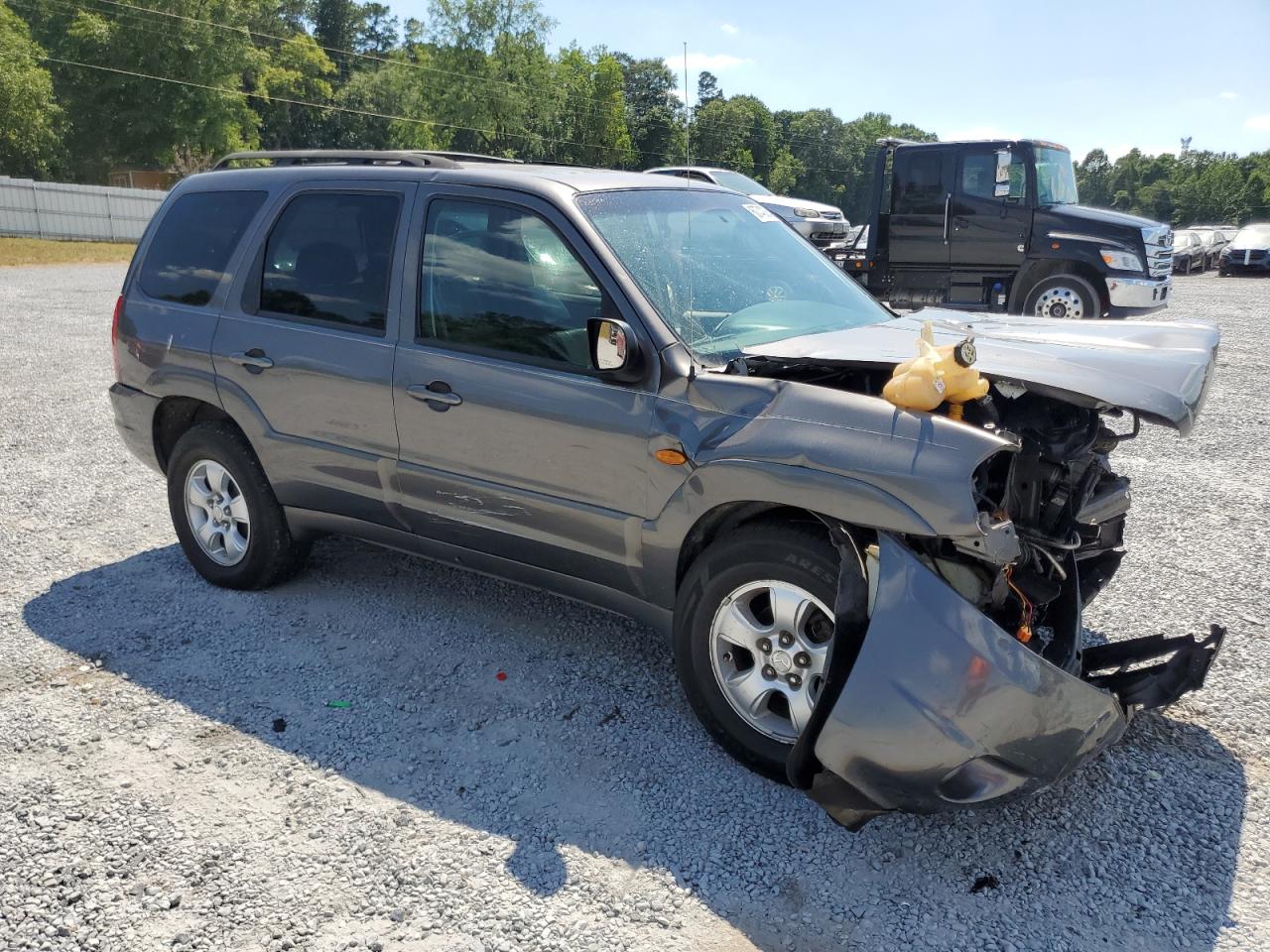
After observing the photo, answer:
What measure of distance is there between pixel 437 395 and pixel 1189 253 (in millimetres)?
34445

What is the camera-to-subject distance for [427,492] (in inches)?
159

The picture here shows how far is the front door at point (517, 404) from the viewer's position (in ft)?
11.5

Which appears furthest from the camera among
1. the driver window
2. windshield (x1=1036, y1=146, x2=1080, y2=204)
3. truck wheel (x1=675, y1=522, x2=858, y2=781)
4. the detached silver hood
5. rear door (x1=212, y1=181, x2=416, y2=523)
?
windshield (x1=1036, y1=146, x2=1080, y2=204)

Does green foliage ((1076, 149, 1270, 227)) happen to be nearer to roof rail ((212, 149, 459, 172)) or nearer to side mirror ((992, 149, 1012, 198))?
side mirror ((992, 149, 1012, 198))

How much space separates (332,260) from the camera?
430 centimetres

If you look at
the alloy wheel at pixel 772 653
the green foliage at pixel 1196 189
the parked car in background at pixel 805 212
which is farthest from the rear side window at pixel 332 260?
the green foliage at pixel 1196 189

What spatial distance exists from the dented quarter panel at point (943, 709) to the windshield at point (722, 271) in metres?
1.21

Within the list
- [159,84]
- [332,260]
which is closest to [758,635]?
[332,260]

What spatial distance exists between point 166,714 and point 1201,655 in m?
3.70

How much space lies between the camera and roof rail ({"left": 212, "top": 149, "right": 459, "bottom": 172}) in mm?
4254

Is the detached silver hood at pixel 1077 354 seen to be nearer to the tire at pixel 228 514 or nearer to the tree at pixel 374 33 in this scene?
the tire at pixel 228 514

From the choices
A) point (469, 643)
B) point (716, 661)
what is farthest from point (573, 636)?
point (716, 661)

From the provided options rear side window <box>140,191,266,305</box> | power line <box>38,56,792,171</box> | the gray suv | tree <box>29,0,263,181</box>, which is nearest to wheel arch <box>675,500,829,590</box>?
the gray suv

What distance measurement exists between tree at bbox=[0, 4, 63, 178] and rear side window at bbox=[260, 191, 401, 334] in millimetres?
46727
